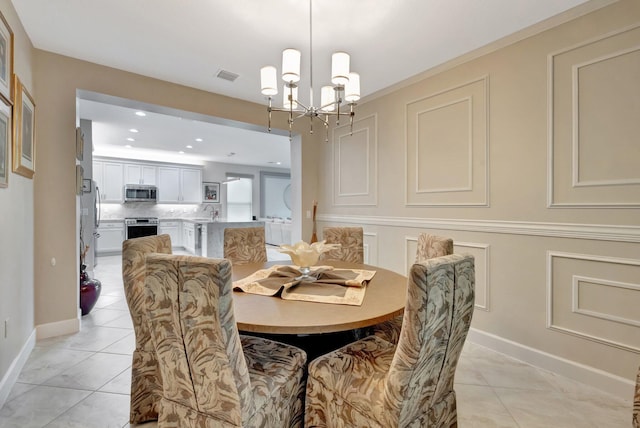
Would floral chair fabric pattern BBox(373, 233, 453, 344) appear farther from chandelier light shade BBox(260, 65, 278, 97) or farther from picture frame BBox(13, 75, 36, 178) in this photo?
picture frame BBox(13, 75, 36, 178)

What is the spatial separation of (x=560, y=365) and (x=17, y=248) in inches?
149

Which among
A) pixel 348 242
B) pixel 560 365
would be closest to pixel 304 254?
pixel 348 242

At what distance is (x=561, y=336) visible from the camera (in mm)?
2195

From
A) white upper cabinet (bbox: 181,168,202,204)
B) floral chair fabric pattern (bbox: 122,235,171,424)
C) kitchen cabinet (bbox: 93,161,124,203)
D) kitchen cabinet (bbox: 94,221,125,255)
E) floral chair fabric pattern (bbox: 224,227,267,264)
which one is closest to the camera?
floral chair fabric pattern (bbox: 122,235,171,424)

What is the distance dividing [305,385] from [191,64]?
2.82m

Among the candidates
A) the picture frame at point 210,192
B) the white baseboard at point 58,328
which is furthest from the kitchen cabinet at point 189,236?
the white baseboard at point 58,328

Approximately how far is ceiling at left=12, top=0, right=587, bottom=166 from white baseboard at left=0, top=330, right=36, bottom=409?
233 centimetres

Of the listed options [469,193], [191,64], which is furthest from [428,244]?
[191,64]

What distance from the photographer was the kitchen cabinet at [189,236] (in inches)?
288

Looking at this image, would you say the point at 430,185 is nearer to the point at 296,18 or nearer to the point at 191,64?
the point at 296,18

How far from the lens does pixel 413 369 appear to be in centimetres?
107

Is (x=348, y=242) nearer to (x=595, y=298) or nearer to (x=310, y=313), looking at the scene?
(x=310, y=313)

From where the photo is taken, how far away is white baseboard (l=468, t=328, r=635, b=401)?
6.32 ft

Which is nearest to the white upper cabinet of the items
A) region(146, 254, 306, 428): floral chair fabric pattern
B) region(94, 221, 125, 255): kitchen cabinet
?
region(94, 221, 125, 255): kitchen cabinet
